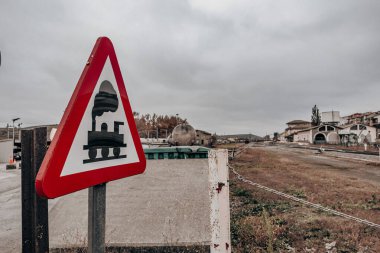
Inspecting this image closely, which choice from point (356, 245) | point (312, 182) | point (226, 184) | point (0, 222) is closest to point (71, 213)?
point (0, 222)

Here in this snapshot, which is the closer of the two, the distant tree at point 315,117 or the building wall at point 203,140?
the building wall at point 203,140

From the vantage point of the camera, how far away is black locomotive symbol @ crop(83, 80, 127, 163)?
4.75 feet

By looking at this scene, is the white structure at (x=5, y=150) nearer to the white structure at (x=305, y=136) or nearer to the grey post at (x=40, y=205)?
the grey post at (x=40, y=205)

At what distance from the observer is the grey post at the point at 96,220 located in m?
1.42

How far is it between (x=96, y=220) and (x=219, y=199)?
3.52 feet

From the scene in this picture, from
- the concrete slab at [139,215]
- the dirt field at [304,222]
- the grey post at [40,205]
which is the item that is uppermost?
the grey post at [40,205]

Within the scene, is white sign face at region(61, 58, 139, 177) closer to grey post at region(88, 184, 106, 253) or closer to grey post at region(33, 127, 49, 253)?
grey post at region(88, 184, 106, 253)

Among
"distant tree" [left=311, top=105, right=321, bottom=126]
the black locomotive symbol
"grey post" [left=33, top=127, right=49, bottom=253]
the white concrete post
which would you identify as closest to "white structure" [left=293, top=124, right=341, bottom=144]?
"distant tree" [left=311, top=105, right=321, bottom=126]

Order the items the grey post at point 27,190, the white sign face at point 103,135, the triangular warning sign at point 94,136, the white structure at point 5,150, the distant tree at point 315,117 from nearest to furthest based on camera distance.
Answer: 1. the triangular warning sign at point 94,136
2. the white sign face at point 103,135
3. the grey post at point 27,190
4. the white structure at point 5,150
5. the distant tree at point 315,117

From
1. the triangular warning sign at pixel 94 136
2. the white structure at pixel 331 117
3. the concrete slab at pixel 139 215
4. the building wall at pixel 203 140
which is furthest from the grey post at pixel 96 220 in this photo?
the white structure at pixel 331 117

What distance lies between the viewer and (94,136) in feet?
4.81

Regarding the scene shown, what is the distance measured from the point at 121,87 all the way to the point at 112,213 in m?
3.49

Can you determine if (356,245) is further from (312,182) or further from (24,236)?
(312,182)

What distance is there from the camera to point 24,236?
241 centimetres
